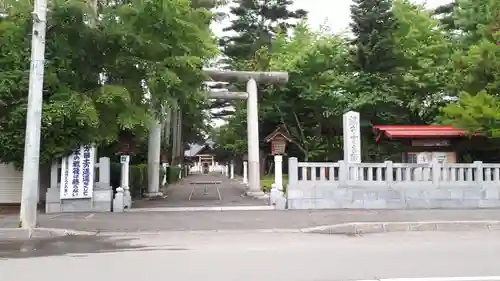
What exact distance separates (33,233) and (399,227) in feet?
30.2

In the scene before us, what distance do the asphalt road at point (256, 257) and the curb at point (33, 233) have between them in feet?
1.99

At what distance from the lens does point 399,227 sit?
12820 mm

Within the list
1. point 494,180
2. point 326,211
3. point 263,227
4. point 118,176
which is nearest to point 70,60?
point 118,176

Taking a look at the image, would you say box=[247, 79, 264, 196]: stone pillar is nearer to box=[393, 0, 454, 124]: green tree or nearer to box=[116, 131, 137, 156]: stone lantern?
box=[116, 131, 137, 156]: stone lantern

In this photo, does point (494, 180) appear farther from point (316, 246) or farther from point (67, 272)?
point (67, 272)

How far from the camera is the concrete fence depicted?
16969 millimetres

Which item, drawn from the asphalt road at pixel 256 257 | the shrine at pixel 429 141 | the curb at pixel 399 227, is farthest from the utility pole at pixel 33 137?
the shrine at pixel 429 141

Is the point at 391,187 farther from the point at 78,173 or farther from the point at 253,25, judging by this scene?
the point at 253,25

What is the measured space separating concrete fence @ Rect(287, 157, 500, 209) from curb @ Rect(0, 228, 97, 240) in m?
7.63

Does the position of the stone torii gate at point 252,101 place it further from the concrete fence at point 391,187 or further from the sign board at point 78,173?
the sign board at point 78,173

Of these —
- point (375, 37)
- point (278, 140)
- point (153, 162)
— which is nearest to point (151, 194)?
point (153, 162)

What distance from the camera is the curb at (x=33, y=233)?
38.1 feet

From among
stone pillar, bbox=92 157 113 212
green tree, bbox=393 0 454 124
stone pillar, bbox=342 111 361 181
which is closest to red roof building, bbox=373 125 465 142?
stone pillar, bbox=342 111 361 181

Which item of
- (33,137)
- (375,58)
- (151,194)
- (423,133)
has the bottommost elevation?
(151,194)
